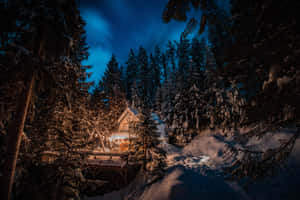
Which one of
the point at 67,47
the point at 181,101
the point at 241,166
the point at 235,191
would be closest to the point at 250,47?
the point at 241,166

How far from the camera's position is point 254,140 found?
11.3 meters

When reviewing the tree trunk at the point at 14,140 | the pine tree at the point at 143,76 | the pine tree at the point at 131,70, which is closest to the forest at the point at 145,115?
the tree trunk at the point at 14,140

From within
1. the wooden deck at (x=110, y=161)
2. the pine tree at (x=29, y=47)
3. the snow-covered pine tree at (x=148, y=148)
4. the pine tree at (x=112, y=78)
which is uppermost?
the pine tree at (x=112, y=78)

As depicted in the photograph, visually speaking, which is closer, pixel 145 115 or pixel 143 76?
pixel 145 115

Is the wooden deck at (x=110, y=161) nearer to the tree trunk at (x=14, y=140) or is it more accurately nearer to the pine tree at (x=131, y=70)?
the tree trunk at (x=14, y=140)

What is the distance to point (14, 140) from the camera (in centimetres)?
309

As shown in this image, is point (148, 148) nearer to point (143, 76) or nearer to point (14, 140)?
point (14, 140)

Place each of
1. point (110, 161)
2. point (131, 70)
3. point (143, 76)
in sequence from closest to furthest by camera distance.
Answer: point (110, 161), point (143, 76), point (131, 70)

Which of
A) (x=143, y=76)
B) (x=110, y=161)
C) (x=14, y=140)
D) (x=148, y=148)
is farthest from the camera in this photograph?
(x=143, y=76)

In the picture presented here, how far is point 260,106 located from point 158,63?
45175 mm

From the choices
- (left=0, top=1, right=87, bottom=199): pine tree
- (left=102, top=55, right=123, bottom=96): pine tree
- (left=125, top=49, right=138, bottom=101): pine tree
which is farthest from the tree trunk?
(left=125, top=49, right=138, bottom=101): pine tree

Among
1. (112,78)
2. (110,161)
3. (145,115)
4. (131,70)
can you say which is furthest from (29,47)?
(131,70)

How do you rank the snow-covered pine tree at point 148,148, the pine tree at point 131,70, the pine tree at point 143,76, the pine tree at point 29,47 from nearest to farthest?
the pine tree at point 29,47 < the snow-covered pine tree at point 148,148 < the pine tree at point 143,76 < the pine tree at point 131,70

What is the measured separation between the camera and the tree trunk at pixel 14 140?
9.58 ft
